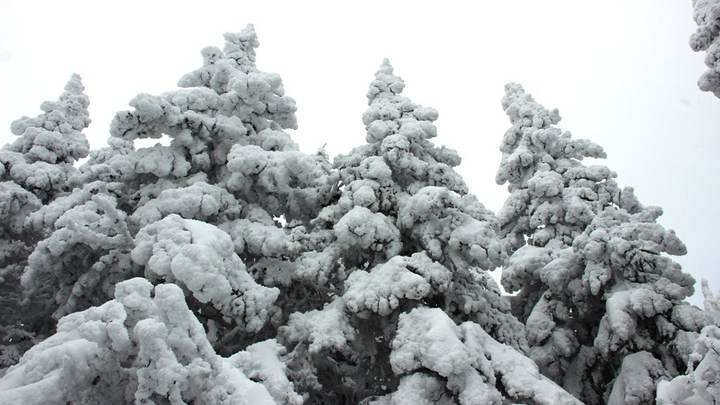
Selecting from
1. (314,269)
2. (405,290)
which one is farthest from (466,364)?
(314,269)

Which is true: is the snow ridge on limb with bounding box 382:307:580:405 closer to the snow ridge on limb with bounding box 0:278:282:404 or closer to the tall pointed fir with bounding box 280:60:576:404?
the tall pointed fir with bounding box 280:60:576:404

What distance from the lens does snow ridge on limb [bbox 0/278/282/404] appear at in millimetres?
4223

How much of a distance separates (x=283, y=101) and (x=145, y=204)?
4.07 m

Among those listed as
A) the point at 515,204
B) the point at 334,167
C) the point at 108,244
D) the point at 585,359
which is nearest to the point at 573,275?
the point at 585,359

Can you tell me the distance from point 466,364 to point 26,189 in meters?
10.2

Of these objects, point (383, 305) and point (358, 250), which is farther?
point (358, 250)

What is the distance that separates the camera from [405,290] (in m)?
7.48

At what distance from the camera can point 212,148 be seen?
413 inches

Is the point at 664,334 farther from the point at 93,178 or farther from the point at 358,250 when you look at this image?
the point at 93,178

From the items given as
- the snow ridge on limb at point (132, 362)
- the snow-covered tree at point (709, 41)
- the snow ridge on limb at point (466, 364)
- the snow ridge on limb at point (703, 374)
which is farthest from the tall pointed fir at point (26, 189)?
the snow-covered tree at point (709, 41)

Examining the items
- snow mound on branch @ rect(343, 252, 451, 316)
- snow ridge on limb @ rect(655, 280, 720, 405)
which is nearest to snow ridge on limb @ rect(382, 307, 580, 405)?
snow mound on branch @ rect(343, 252, 451, 316)

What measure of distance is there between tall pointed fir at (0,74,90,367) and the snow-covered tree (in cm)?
1306

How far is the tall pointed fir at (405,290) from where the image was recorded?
257 inches

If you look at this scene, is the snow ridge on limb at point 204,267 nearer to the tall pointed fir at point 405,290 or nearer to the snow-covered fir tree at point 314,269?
the snow-covered fir tree at point 314,269
